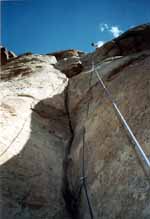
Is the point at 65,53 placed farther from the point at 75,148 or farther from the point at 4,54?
the point at 75,148

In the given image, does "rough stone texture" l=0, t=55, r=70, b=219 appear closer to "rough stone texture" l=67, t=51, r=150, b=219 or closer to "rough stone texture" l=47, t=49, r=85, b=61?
"rough stone texture" l=67, t=51, r=150, b=219

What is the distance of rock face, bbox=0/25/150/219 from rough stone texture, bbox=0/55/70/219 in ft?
0.07

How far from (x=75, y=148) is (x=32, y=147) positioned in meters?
1.25

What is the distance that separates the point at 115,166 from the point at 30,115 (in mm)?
4368

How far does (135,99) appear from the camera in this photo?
19.6 ft

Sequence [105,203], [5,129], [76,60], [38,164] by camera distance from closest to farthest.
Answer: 1. [105,203]
2. [38,164]
3. [5,129]
4. [76,60]

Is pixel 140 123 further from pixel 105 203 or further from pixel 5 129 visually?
pixel 5 129

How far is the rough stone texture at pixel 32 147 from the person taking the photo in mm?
5180

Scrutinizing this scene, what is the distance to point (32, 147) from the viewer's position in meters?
6.82

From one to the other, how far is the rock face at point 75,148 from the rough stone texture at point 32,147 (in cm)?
2

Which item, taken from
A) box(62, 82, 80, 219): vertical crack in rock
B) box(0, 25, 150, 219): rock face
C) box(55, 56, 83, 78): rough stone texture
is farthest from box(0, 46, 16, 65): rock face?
box(62, 82, 80, 219): vertical crack in rock

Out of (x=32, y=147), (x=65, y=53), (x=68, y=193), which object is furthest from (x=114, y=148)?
(x=65, y=53)

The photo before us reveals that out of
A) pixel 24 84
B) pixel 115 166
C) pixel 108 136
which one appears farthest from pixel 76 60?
pixel 115 166

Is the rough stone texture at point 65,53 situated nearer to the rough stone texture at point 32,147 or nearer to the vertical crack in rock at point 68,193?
the rough stone texture at point 32,147
